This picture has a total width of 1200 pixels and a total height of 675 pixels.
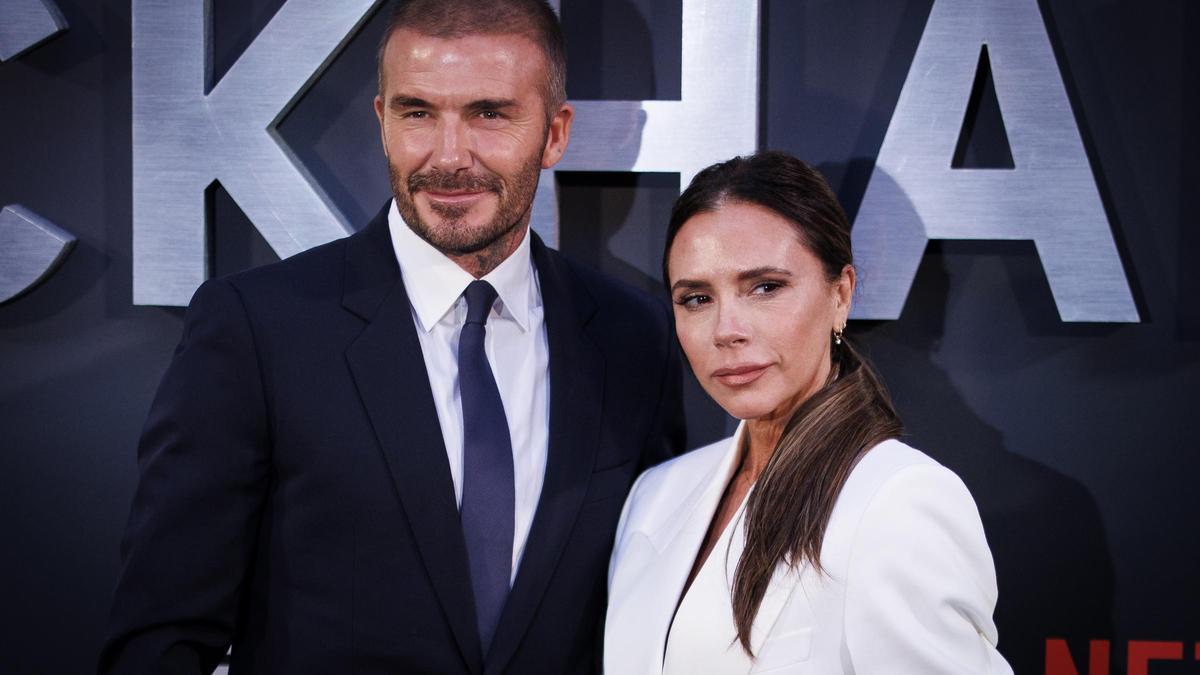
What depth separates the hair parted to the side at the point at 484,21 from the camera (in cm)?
190

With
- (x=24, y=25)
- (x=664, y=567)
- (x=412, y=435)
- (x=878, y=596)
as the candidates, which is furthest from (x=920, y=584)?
(x=24, y=25)

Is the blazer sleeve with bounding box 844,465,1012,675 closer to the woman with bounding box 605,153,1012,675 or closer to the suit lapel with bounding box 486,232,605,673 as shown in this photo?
the woman with bounding box 605,153,1012,675

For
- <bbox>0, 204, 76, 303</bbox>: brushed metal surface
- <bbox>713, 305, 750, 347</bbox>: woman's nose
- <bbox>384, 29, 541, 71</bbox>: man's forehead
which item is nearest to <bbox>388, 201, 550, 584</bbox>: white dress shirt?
<bbox>384, 29, 541, 71</bbox>: man's forehead

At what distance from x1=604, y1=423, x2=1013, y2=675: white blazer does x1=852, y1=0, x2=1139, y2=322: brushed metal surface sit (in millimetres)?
755

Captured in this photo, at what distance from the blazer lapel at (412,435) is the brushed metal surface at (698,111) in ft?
2.00

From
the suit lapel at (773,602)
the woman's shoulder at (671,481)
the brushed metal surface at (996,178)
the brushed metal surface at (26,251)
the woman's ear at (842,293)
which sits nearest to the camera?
the suit lapel at (773,602)

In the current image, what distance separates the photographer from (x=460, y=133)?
190cm

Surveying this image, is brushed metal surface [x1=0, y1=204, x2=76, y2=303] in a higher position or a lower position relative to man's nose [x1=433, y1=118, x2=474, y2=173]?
lower

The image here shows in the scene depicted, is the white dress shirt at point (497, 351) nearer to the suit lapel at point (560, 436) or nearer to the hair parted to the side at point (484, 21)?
the suit lapel at point (560, 436)

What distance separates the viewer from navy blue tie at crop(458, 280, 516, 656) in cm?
184

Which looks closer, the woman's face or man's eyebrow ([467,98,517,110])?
the woman's face

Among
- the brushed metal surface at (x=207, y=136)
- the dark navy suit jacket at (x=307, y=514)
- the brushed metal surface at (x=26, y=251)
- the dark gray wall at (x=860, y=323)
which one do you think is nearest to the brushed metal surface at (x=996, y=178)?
the dark gray wall at (x=860, y=323)

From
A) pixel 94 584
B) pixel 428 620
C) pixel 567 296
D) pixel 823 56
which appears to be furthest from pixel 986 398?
pixel 94 584

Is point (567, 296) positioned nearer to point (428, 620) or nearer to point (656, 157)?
point (656, 157)
